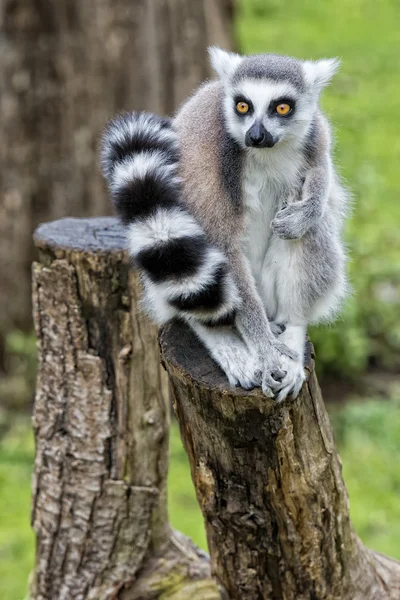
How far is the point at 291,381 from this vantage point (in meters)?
2.87

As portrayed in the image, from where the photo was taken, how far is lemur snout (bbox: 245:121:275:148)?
3.01 metres

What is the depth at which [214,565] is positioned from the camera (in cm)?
330

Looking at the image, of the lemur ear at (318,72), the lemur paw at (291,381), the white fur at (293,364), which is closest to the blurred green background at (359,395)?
the lemur ear at (318,72)

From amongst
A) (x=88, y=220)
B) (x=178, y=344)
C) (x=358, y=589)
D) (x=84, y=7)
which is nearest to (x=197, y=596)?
(x=358, y=589)

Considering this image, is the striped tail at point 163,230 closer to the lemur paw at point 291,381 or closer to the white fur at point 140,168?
the white fur at point 140,168

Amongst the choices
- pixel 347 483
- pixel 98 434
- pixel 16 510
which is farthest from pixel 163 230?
pixel 347 483

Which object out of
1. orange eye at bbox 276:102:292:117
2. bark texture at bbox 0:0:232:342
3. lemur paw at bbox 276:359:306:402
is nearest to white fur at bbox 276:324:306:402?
lemur paw at bbox 276:359:306:402

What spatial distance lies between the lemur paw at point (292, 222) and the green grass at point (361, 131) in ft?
2.22

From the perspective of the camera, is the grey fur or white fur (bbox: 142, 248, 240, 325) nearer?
white fur (bbox: 142, 248, 240, 325)

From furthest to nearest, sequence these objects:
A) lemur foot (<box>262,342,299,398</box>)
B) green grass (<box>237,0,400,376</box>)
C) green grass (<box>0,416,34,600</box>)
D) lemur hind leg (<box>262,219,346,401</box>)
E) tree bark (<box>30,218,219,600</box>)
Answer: green grass (<box>237,0,400,376</box>) < green grass (<box>0,416,34,600</box>) < tree bark (<box>30,218,219,600</box>) < lemur hind leg (<box>262,219,346,401</box>) < lemur foot (<box>262,342,299,398</box>)

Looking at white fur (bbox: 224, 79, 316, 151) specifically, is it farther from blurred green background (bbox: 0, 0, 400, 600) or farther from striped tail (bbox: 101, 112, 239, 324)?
blurred green background (bbox: 0, 0, 400, 600)

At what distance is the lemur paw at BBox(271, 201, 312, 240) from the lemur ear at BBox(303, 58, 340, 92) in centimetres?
45

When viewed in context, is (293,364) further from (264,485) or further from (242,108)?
(242,108)

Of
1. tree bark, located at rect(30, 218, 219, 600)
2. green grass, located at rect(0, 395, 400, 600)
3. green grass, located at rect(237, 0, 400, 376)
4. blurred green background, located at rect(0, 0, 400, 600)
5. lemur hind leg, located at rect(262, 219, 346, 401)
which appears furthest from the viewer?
green grass, located at rect(237, 0, 400, 376)
